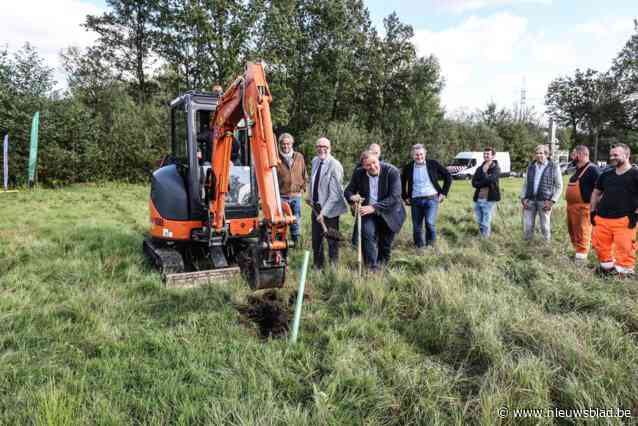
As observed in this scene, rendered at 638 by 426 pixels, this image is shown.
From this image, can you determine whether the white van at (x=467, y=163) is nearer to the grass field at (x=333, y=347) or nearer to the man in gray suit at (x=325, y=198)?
the man in gray suit at (x=325, y=198)

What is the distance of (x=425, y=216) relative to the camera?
21.1ft

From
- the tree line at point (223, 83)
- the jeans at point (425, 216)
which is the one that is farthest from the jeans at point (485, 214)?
the tree line at point (223, 83)

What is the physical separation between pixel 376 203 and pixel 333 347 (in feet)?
7.27

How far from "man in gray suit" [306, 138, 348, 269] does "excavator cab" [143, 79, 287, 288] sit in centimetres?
82

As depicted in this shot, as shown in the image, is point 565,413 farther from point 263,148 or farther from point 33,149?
point 33,149

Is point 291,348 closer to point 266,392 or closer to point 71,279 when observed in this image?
point 266,392

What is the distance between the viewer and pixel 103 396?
8.41 ft

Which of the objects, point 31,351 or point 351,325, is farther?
point 351,325

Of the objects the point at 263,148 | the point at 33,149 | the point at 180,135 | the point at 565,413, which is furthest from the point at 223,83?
the point at 565,413

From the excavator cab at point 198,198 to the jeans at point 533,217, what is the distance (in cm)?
450

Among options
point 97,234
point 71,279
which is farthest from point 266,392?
point 97,234

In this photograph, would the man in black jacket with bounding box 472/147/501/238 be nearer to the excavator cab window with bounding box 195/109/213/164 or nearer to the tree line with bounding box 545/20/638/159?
the excavator cab window with bounding box 195/109/213/164

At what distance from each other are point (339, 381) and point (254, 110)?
2.38 meters

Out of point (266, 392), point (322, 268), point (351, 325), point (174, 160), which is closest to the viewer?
point (266, 392)
